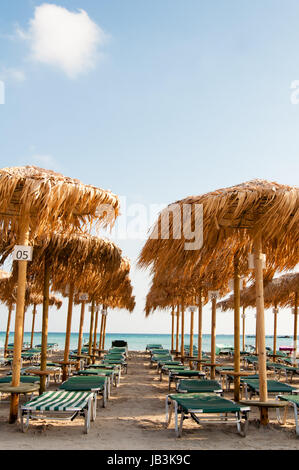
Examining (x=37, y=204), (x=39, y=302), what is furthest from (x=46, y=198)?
(x=39, y=302)

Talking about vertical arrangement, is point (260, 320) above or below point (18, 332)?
above

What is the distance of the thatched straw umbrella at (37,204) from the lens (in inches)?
173

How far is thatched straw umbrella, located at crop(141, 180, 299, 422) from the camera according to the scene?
14.4 feet

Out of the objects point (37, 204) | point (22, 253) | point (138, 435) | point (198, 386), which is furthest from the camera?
point (198, 386)

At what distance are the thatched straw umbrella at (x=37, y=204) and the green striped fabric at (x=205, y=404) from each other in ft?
6.54

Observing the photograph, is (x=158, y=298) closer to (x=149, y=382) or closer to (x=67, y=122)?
(x=149, y=382)

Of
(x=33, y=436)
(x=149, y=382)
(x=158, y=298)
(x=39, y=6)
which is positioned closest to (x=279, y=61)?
(x=39, y=6)

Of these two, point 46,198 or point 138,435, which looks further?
point 46,198

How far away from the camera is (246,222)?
16.4ft

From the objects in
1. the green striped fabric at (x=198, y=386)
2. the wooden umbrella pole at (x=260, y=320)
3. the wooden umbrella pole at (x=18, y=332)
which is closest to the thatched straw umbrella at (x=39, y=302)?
the green striped fabric at (x=198, y=386)

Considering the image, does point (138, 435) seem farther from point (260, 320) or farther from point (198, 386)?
point (260, 320)

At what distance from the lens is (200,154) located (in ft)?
25.6

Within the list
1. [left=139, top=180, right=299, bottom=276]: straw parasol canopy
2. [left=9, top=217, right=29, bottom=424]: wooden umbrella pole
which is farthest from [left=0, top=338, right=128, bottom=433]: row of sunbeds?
[left=139, top=180, right=299, bottom=276]: straw parasol canopy

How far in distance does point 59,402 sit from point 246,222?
308cm
